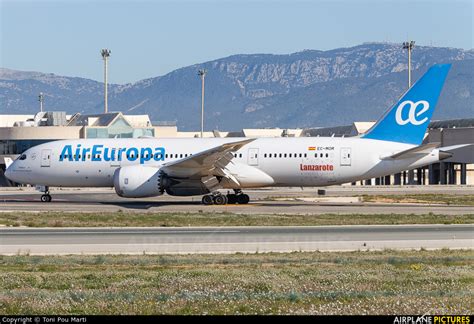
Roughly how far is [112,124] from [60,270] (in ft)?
222

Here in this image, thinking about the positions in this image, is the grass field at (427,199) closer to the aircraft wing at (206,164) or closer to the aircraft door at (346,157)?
the aircraft door at (346,157)

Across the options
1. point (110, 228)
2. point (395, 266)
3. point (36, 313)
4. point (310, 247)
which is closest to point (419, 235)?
point (310, 247)

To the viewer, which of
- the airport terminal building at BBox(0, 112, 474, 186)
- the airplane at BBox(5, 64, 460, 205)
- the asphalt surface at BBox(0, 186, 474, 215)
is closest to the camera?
the asphalt surface at BBox(0, 186, 474, 215)

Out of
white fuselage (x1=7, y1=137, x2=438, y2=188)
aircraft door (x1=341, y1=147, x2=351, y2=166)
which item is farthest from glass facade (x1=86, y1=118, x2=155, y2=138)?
aircraft door (x1=341, y1=147, x2=351, y2=166)

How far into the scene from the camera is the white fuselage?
150ft

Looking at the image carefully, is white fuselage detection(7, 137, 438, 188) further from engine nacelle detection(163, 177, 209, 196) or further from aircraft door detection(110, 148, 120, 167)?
engine nacelle detection(163, 177, 209, 196)

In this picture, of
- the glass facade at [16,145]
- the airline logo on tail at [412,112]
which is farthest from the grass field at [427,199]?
the glass facade at [16,145]

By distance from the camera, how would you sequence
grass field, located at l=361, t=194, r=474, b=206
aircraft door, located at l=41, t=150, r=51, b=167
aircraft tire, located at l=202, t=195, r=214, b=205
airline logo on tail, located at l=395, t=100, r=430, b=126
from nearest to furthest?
airline logo on tail, located at l=395, t=100, r=430, b=126
aircraft tire, located at l=202, t=195, r=214, b=205
aircraft door, located at l=41, t=150, r=51, b=167
grass field, located at l=361, t=194, r=474, b=206

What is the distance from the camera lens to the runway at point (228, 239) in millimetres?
26219

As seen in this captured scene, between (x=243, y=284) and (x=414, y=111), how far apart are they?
94.8 feet

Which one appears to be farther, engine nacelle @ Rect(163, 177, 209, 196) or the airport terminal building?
the airport terminal building

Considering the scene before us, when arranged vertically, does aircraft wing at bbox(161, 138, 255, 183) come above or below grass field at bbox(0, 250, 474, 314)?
above

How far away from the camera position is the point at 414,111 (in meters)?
45.8

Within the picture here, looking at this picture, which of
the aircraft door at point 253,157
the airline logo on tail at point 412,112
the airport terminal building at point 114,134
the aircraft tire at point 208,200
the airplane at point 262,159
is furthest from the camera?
the airport terminal building at point 114,134
